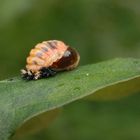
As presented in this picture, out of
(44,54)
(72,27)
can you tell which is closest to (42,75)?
(44,54)

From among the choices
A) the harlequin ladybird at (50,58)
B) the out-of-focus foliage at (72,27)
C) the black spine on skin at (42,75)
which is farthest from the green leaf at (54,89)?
the out-of-focus foliage at (72,27)

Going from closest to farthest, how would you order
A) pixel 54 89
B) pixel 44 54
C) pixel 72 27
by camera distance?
1. pixel 54 89
2. pixel 44 54
3. pixel 72 27

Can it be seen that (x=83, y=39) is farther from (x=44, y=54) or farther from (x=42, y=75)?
(x=42, y=75)


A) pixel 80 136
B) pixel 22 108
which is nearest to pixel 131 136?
pixel 80 136

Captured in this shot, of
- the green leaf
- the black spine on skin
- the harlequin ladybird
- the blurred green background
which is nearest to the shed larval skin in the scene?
the harlequin ladybird

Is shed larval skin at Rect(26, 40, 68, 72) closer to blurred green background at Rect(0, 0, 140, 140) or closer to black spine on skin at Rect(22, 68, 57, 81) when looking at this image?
black spine on skin at Rect(22, 68, 57, 81)

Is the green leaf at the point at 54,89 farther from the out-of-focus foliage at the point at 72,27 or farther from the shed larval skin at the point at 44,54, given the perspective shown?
the out-of-focus foliage at the point at 72,27
